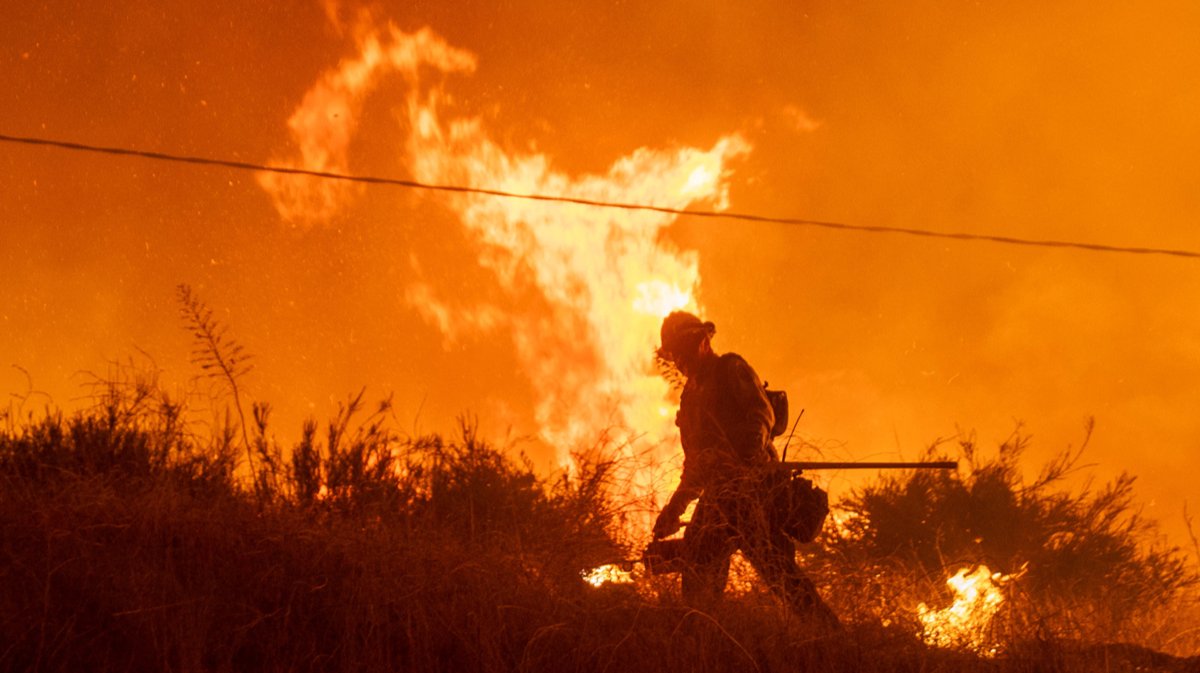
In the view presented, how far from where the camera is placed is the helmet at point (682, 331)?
5684 mm

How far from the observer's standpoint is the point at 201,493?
19.0 ft

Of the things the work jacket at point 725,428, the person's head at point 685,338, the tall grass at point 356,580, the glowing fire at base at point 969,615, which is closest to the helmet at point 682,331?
the person's head at point 685,338

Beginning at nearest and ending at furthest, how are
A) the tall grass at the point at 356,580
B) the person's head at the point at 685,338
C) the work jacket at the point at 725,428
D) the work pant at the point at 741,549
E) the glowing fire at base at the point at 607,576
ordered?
1. the tall grass at the point at 356,580
2. the work pant at the point at 741,549
3. the glowing fire at base at the point at 607,576
4. the work jacket at the point at 725,428
5. the person's head at the point at 685,338

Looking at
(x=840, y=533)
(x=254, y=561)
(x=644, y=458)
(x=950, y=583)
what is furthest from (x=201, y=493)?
(x=840, y=533)

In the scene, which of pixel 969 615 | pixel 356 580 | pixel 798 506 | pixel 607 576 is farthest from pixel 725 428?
pixel 356 580

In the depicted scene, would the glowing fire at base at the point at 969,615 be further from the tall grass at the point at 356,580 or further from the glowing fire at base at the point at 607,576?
the glowing fire at base at the point at 607,576

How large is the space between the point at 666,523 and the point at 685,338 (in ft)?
3.16

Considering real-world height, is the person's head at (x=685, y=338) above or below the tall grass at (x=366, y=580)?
above

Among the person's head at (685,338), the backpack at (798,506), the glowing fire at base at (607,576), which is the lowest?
the glowing fire at base at (607,576)

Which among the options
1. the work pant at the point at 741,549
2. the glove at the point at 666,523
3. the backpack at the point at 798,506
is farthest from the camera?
the glove at the point at 666,523

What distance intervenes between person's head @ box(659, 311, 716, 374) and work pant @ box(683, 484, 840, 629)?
80 centimetres

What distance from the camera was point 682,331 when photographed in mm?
→ 5688

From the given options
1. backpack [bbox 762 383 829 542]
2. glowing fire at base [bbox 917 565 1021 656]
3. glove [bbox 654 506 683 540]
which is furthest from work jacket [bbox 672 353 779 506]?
glowing fire at base [bbox 917 565 1021 656]

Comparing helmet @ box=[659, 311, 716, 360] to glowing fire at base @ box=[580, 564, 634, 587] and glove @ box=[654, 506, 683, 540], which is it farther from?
glowing fire at base @ box=[580, 564, 634, 587]
